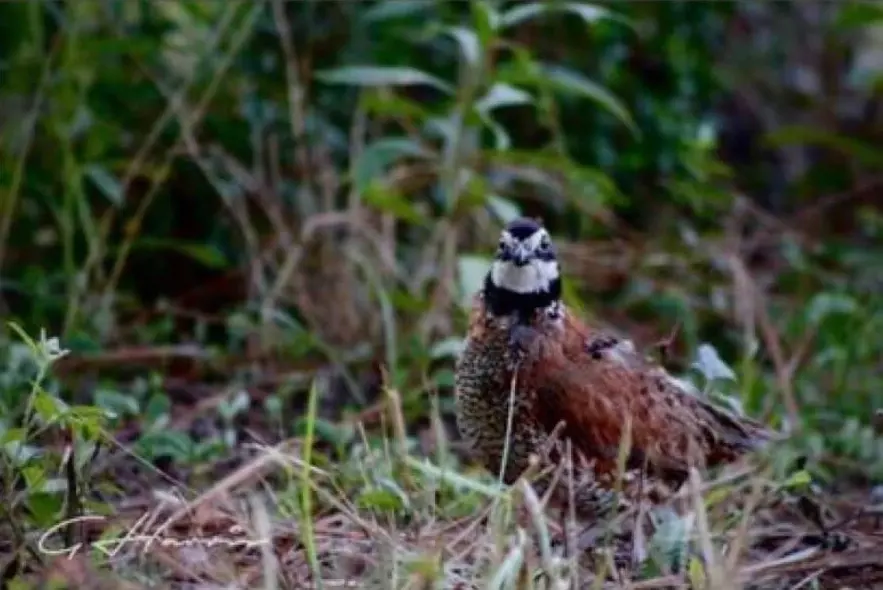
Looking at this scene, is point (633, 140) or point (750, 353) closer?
point (750, 353)

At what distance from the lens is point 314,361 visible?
17.9 feet

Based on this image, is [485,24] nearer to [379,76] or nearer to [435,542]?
[379,76]

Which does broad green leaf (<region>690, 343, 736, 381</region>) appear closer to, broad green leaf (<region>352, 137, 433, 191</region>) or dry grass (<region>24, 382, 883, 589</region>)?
dry grass (<region>24, 382, 883, 589</region>)

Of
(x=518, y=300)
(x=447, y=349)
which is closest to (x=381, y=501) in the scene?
(x=518, y=300)

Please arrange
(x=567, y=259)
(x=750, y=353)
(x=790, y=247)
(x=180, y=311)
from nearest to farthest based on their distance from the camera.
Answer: (x=750, y=353)
(x=180, y=311)
(x=567, y=259)
(x=790, y=247)

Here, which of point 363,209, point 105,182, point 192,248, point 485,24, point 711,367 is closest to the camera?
point 711,367

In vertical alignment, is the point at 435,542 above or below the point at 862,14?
below

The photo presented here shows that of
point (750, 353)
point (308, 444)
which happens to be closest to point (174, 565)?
point (308, 444)

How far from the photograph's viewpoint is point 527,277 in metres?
4.04

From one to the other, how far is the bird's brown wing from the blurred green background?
66 cm

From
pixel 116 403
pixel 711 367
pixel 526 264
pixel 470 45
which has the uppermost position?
pixel 470 45

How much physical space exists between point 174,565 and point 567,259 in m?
3.19

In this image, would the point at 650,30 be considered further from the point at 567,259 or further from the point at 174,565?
the point at 174,565

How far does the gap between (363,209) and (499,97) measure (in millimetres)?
831
